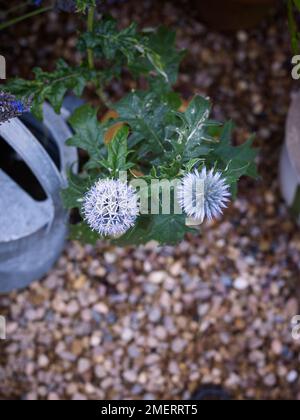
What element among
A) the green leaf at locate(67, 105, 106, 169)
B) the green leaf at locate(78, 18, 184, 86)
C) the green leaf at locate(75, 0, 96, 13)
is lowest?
the green leaf at locate(67, 105, 106, 169)

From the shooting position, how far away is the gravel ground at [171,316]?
60.6 inches

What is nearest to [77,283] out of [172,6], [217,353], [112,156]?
[217,353]

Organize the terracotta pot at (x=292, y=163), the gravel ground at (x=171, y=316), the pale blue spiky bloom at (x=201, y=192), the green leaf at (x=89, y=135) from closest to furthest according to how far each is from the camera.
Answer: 1. the pale blue spiky bloom at (x=201, y=192)
2. the green leaf at (x=89, y=135)
3. the terracotta pot at (x=292, y=163)
4. the gravel ground at (x=171, y=316)

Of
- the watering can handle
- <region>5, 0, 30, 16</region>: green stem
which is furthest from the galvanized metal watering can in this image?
<region>5, 0, 30, 16</region>: green stem

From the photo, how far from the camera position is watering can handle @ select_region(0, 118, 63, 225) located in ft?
3.30

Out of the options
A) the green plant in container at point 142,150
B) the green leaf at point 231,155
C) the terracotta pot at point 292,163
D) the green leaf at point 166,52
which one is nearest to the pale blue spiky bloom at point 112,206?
the green plant in container at point 142,150

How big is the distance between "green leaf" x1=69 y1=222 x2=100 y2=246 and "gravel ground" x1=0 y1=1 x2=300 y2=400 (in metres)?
0.38

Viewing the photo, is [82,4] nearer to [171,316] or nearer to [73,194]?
[73,194]

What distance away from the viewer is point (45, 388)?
1.53 m

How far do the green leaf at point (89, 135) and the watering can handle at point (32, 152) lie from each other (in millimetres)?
67

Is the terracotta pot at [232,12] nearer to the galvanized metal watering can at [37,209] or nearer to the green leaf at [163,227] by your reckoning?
the galvanized metal watering can at [37,209]

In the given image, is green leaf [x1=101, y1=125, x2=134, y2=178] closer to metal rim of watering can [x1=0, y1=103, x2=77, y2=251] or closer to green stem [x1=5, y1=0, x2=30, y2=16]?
metal rim of watering can [x1=0, y1=103, x2=77, y2=251]

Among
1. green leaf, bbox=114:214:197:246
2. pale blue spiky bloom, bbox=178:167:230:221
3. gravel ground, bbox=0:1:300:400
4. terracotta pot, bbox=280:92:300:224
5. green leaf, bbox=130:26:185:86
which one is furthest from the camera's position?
gravel ground, bbox=0:1:300:400
